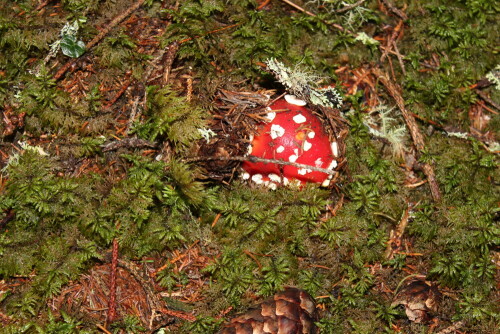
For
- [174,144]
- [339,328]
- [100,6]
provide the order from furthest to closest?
1. [100,6]
2. [174,144]
3. [339,328]

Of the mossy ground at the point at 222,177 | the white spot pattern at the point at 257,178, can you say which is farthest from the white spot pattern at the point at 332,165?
the white spot pattern at the point at 257,178

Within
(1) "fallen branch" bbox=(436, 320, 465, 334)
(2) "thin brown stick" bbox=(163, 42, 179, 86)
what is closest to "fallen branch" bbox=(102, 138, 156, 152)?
(2) "thin brown stick" bbox=(163, 42, 179, 86)

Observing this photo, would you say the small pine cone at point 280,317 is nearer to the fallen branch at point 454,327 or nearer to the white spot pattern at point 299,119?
the fallen branch at point 454,327

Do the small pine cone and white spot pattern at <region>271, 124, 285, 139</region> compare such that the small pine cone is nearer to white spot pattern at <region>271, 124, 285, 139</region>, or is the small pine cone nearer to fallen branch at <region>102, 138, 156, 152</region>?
white spot pattern at <region>271, 124, 285, 139</region>

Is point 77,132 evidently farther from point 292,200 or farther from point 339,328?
point 339,328

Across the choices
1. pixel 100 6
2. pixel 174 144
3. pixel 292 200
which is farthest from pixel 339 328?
pixel 100 6

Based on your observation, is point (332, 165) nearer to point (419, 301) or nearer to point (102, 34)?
point (419, 301)

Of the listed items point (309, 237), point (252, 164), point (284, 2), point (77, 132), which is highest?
point (284, 2)
